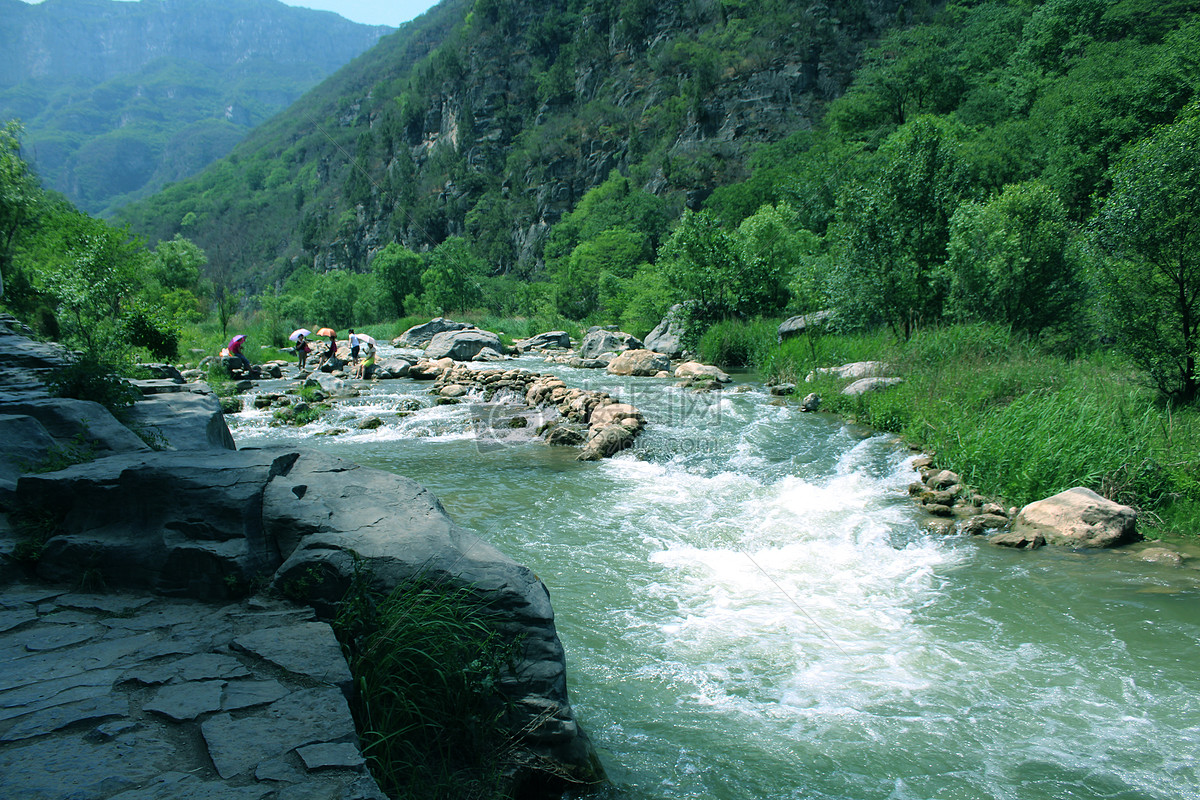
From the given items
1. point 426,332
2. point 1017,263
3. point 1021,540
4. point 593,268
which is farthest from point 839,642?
point 593,268

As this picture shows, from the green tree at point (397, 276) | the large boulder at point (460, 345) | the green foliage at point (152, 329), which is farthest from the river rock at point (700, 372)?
the green tree at point (397, 276)

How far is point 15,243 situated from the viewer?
2455 centimetres

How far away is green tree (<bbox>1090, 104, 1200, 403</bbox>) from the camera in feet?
32.4

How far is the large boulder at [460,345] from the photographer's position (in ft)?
96.4

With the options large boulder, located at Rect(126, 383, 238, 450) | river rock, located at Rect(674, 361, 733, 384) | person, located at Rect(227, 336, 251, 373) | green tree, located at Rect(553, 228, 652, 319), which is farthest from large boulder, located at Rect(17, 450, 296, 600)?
green tree, located at Rect(553, 228, 652, 319)

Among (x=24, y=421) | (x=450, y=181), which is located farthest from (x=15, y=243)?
(x=450, y=181)

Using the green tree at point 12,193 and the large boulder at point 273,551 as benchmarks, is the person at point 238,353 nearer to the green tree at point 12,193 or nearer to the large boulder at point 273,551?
the green tree at point 12,193

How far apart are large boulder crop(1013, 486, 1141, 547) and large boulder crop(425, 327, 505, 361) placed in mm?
24683

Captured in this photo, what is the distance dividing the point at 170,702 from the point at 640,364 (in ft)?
65.8

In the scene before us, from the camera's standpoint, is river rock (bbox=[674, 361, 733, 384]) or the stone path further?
river rock (bbox=[674, 361, 733, 384])

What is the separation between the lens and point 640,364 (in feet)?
73.0

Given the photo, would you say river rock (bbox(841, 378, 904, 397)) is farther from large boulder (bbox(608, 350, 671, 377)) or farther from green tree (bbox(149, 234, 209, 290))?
green tree (bbox(149, 234, 209, 290))

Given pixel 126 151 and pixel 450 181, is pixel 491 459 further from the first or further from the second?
pixel 126 151

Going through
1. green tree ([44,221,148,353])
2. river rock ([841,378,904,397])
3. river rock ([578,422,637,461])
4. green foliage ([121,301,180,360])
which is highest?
green tree ([44,221,148,353])
